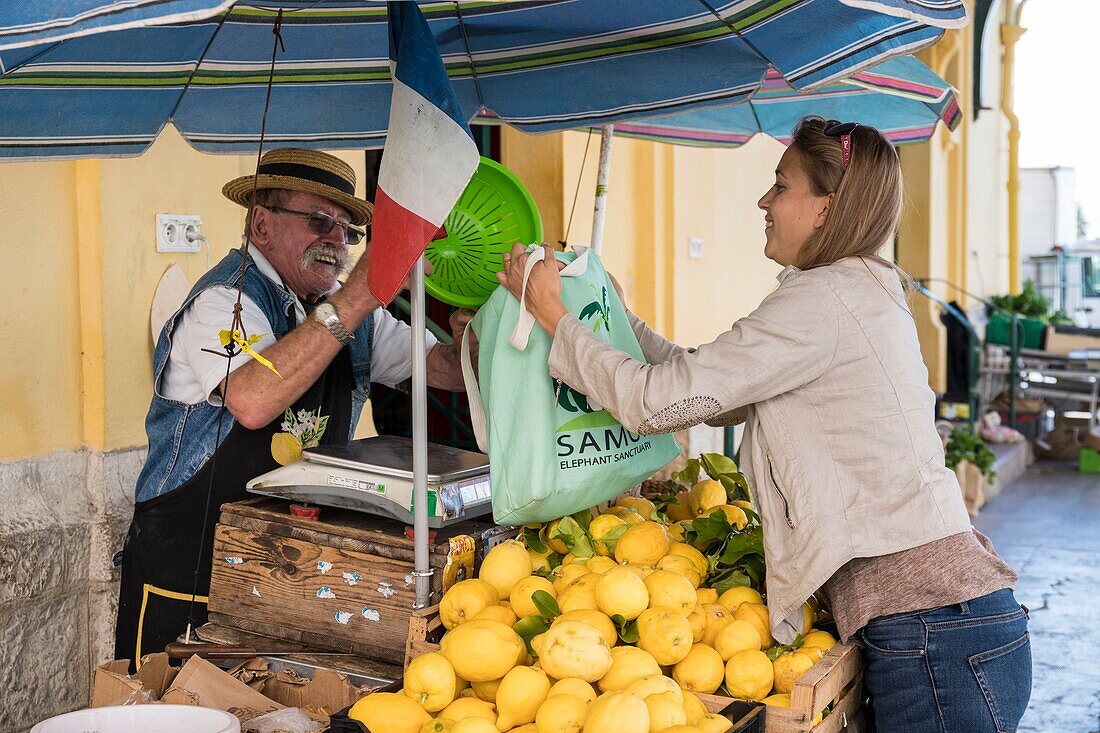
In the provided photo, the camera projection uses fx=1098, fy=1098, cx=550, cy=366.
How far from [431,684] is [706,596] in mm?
→ 616

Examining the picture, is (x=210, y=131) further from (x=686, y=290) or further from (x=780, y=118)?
(x=686, y=290)

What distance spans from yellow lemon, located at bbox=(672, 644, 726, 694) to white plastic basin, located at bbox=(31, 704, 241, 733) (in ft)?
2.58

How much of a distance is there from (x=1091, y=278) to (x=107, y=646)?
73.7 ft

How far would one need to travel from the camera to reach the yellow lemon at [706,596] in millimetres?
2192

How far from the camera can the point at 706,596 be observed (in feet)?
7.26

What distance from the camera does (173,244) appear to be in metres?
3.79

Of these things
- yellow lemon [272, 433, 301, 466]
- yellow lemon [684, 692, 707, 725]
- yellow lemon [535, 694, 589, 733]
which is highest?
yellow lemon [272, 433, 301, 466]

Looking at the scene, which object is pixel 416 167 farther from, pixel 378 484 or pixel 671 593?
pixel 671 593

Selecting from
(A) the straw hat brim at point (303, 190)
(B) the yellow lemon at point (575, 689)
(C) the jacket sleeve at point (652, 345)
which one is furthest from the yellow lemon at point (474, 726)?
(A) the straw hat brim at point (303, 190)

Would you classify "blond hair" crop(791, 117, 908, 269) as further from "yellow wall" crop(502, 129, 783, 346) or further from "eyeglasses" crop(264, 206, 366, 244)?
"yellow wall" crop(502, 129, 783, 346)

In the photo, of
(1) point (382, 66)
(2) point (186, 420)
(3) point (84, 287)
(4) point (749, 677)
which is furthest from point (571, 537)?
(3) point (84, 287)

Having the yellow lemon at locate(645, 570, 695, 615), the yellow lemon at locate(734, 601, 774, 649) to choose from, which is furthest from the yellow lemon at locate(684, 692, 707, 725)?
the yellow lemon at locate(734, 601, 774, 649)

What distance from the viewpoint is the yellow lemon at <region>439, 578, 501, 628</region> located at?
2.08 m

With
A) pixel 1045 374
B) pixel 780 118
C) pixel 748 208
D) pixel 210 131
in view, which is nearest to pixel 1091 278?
pixel 1045 374
